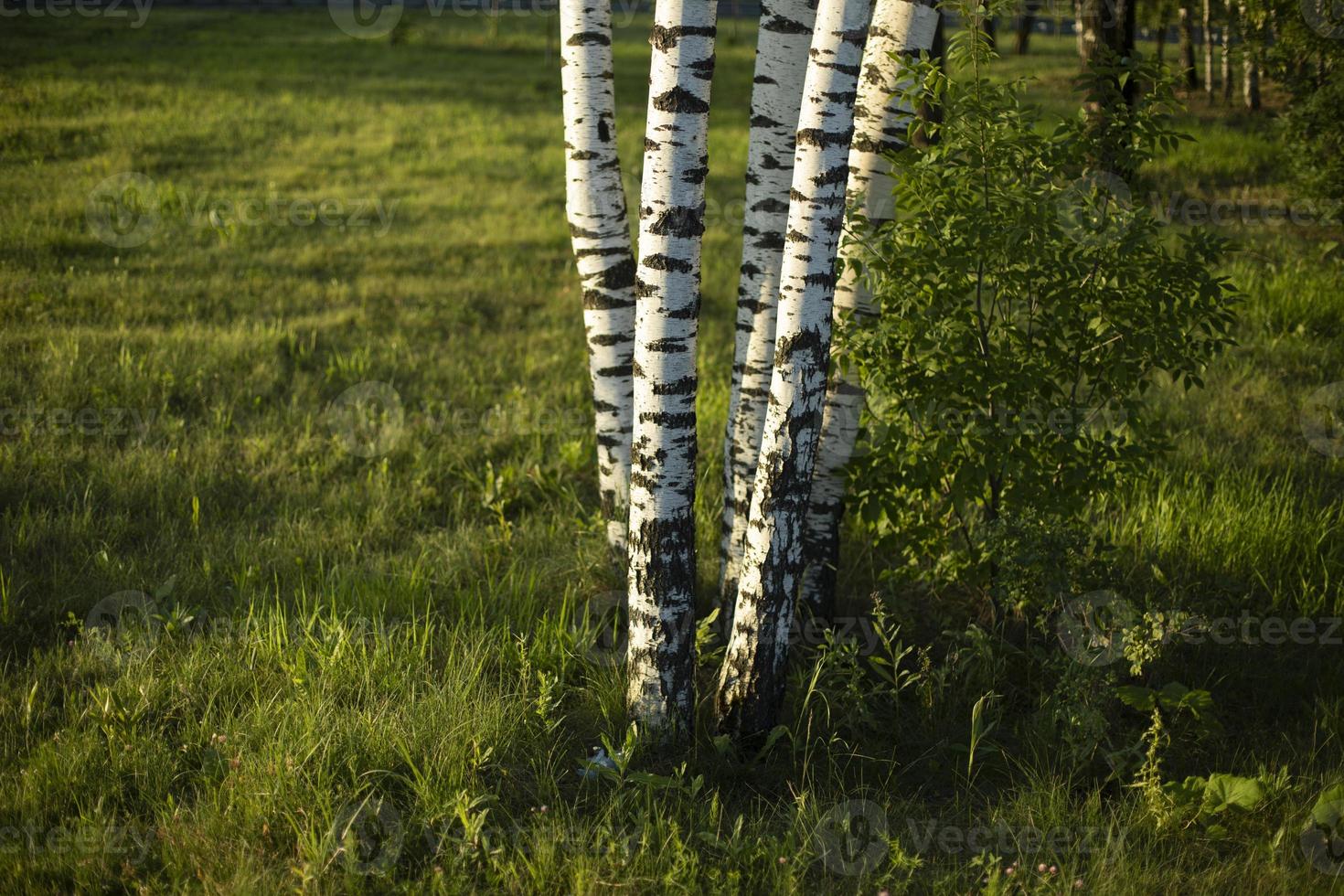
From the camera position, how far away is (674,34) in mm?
3244

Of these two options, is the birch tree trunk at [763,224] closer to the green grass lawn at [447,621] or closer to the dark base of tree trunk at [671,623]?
the dark base of tree trunk at [671,623]

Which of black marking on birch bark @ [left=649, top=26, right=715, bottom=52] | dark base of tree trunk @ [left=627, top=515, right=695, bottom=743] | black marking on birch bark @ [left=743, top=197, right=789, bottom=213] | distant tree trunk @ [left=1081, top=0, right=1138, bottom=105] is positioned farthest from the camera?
distant tree trunk @ [left=1081, top=0, right=1138, bottom=105]

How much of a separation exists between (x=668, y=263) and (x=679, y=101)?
1.83 feet

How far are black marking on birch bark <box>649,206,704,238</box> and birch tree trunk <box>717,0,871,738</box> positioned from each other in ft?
1.28

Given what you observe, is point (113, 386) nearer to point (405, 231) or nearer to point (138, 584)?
point (138, 584)

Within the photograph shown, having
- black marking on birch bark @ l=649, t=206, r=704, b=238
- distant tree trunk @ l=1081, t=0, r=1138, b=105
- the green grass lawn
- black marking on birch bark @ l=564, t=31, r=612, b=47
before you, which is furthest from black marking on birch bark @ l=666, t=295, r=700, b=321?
distant tree trunk @ l=1081, t=0, r=1138, b=105

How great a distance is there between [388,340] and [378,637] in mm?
4904

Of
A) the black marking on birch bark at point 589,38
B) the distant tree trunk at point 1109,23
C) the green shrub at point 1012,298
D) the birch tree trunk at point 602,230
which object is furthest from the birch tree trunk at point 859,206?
the distant tree trunk at point 1109,23

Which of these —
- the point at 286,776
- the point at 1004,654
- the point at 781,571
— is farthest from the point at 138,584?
the point at 1004,654

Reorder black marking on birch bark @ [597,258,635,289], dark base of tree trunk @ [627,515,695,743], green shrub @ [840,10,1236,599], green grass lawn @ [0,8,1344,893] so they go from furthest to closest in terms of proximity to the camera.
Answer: black marking on birch bark @ [597,258,635,289], green shrub @ [840,10,1236,599], dark base of tree trunk @ [627,515,695,743], green grass lawn @ [0,8,1344,893]

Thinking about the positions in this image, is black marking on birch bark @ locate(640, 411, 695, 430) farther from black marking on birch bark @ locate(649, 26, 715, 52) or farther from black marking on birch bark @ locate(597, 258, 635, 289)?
black marking on birch bark @ locate(597, 258, 635, 289)

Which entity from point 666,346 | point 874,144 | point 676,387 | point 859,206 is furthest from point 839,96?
point 676,387

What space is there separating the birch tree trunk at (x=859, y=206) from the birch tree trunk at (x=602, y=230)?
3.52 feet

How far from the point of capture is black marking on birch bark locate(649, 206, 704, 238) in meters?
3.34
